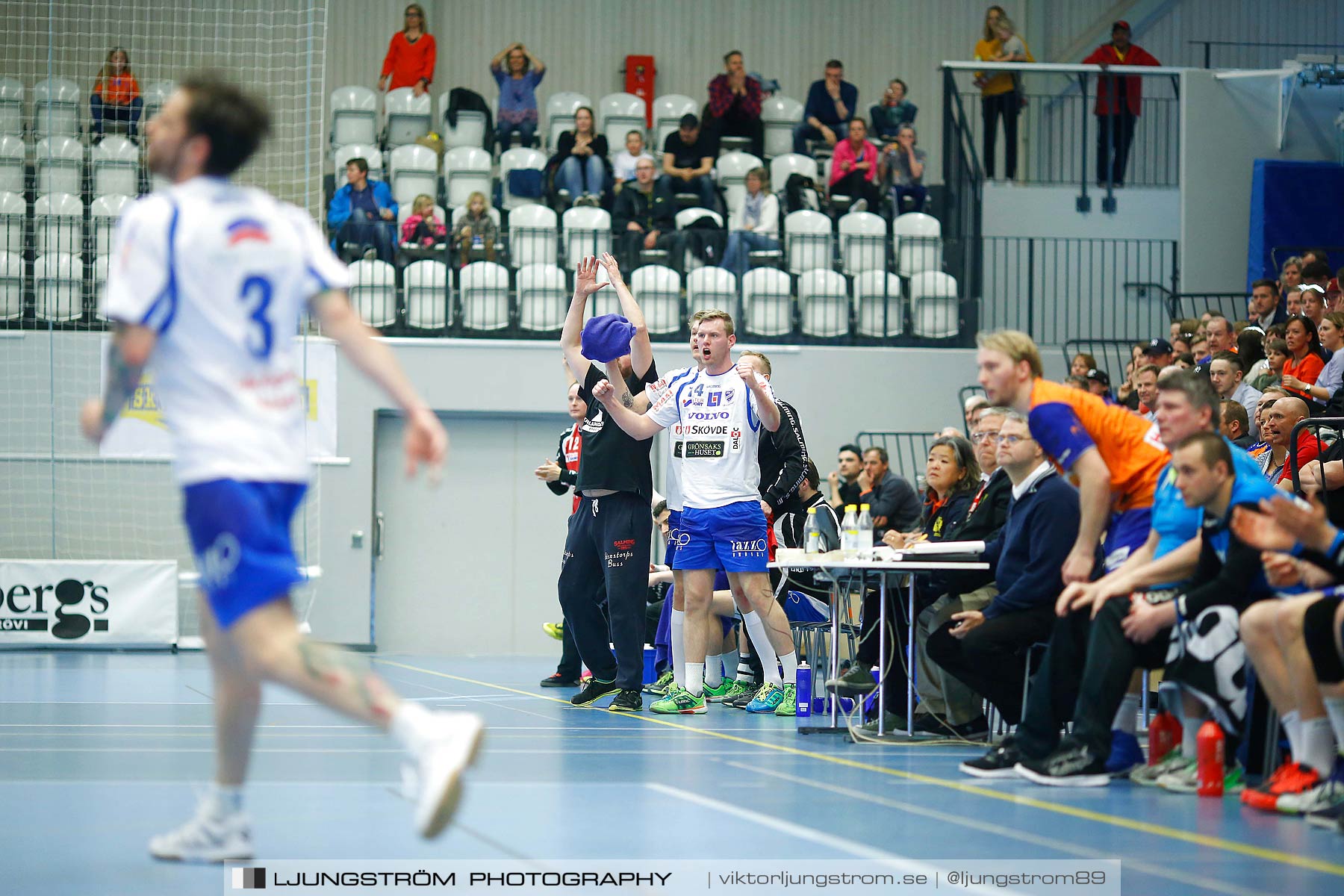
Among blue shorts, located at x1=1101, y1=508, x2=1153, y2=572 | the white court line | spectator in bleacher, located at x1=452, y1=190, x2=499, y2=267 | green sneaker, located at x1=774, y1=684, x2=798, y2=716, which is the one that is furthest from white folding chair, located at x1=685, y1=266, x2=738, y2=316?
the white court line

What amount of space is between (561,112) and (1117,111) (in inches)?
234

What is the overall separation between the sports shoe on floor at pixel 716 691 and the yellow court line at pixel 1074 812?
1.22m

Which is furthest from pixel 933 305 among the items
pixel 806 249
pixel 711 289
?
pixel 711 289

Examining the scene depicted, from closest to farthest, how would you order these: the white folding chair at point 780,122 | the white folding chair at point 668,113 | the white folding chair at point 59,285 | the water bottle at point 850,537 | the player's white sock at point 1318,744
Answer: the player's white sock at point 1318,744 → the water bottle at point 850,537 → the white folding chair at point 59,285 → the white folding chair at point 668,113 → the white folding chair at point 780,122

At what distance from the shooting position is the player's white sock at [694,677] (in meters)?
7.52

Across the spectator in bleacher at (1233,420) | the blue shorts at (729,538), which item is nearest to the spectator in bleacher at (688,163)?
the blue shorts at (729,538)

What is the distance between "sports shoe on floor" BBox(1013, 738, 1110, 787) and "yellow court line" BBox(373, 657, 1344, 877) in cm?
27

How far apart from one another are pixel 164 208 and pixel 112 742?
3.60 meters

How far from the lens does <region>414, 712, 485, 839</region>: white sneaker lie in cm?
287

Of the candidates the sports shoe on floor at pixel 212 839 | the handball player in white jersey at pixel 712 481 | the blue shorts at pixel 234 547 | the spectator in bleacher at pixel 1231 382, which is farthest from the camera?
the spectator in bleacher at pixel 1231 382

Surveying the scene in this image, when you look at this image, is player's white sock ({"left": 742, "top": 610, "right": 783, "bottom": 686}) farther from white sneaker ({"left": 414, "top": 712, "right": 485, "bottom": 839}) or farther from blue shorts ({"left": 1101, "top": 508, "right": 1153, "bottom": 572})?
white sneaker ({"left": 414, "top": 712, "right": 485, "bottom": 839})

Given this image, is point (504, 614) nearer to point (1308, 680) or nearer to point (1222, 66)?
point (1308, 680)

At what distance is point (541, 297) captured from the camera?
13.1 m

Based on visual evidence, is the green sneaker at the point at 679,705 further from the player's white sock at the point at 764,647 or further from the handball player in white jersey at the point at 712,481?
the player's white sock at the point at 764,647
